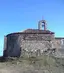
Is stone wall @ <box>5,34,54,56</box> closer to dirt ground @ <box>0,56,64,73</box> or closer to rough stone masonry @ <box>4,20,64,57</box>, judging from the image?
rough stone masonry @ <box>4,20,64,57</box>

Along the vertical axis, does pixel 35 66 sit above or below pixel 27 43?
below

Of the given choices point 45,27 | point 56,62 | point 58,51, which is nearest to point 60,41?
point 58,51

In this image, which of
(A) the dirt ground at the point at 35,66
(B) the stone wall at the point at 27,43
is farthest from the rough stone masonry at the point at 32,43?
(A) the dirt ground at the point at 35,66

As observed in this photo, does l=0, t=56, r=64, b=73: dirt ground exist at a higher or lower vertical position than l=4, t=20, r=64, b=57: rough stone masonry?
lower

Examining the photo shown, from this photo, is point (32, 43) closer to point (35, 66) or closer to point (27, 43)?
point (27, 43)

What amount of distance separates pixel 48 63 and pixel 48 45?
25.9 ft

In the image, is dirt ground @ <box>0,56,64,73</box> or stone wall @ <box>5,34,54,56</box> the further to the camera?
stone wall @ <box>5,34,54,56</box>

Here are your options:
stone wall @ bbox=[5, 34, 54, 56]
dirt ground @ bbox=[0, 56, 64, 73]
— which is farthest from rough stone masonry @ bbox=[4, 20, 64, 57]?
dirt ground @ bbox=[0, 56, 64, 73]

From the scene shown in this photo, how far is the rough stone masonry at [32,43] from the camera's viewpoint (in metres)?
35.4

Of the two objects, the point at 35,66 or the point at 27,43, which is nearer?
the point at 35,66

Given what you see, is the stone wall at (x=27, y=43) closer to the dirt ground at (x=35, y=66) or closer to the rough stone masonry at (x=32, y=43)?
the rough stone masonry at (x=32, y=43)

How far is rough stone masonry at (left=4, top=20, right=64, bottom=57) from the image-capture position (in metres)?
35.4

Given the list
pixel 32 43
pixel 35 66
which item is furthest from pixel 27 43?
pixel 35 66

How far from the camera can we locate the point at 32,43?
118ft
